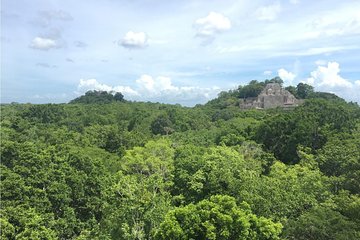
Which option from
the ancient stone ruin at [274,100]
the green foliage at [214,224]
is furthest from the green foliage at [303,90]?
the green foliage at [214,224]

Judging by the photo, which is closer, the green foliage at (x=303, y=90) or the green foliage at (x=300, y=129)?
the green foliage at (x=300, y=129)

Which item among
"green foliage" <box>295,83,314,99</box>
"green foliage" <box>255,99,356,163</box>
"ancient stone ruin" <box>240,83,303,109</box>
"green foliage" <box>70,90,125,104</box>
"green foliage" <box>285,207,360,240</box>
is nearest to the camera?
"green foliage" <box>285,207,360,240</box>

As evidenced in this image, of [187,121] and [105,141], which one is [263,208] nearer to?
[105,141]

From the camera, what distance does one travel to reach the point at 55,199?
2533 centimetres

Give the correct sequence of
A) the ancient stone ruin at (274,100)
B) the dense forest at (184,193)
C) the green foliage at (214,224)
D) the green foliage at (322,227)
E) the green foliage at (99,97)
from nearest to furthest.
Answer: the green foliage at (214,224), the green foliage at (322,227), the dense forest at (184,193), the ancient stone ruin at (274,100), the green foliage at (99,97)

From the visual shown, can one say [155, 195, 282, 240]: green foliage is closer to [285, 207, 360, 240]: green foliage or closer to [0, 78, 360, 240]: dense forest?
[0, 78, 360, 240]: dense forest

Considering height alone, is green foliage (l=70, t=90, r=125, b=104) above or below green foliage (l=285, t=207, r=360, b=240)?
above

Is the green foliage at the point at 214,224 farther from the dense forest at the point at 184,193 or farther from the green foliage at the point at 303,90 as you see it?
the green foliage at the point at 303,90

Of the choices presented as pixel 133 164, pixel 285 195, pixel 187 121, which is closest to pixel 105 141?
pixel 133 164

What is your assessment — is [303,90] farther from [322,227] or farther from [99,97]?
[322,227]

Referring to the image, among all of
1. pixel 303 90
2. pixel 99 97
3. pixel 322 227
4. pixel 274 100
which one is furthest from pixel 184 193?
pixel 99 97

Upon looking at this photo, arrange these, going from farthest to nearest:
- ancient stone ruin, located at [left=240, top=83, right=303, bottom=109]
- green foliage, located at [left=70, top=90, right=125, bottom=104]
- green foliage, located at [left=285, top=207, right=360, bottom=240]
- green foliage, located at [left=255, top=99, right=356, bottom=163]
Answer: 1. green foliage, located at [left=70, top=90, right=125, bottom=104]
2. ancient stone ruin, located at [left=240, top=83, right=303, bottom=109]
3. green foliage, located at [left=255, top=99, right=356, bottom=163]
4. green foliage, located at [left=285, top=207, right=360, bottom=240]

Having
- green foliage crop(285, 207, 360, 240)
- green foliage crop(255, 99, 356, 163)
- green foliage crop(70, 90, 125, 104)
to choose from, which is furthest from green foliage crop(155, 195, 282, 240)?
green foliage crop(70, 90, 125, 104)

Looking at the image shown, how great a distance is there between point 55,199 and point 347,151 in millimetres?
25460
